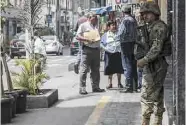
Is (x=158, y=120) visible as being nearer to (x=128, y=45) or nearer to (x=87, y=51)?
(x=128, y=45)

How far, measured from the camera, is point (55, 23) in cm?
7675

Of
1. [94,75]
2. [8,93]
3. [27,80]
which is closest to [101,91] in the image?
[94,75]

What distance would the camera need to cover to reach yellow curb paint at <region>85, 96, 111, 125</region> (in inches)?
346

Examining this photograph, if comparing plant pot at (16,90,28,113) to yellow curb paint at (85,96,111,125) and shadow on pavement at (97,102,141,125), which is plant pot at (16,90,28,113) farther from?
shadow on pavement at (97,102,141,125)

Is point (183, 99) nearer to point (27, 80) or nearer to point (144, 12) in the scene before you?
point (144, 12)

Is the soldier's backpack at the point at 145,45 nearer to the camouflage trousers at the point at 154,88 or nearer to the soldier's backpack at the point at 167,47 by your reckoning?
the soldier's backpack at the point at 167,47

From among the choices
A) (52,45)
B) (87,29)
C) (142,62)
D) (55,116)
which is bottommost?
(55,116)

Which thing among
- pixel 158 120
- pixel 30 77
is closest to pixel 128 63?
pixel 30 77

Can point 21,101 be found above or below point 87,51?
below

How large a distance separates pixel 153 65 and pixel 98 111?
9.58ft

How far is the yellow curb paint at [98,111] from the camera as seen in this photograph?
880 centimetres

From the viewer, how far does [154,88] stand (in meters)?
7.16

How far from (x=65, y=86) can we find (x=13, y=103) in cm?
569

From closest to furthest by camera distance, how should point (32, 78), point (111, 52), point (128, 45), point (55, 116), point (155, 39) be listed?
point (155, 39), point (55, 116), point (32, 78), point (128, 45), point (111, 52)
